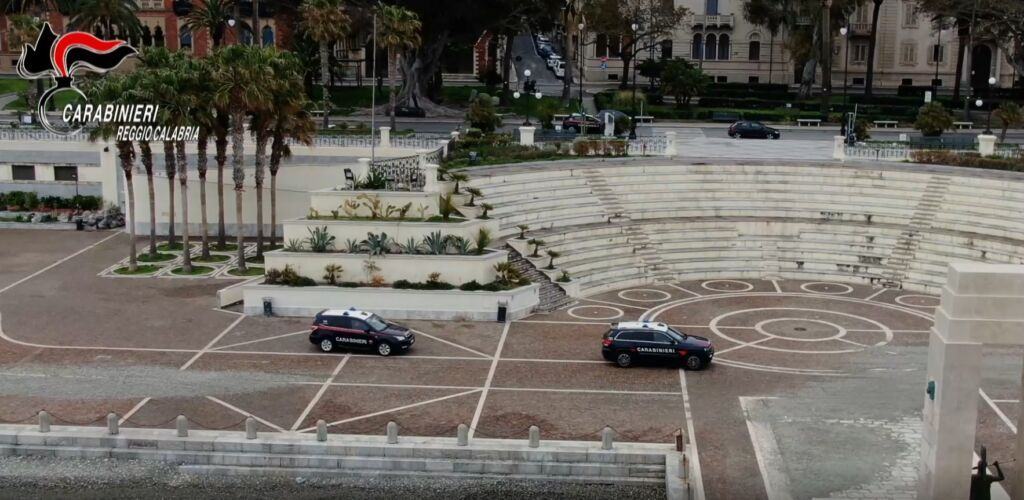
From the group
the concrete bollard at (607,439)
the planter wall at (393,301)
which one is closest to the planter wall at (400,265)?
the planter wall at (393,301)

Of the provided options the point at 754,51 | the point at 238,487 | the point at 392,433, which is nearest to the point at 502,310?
the point at 392,433

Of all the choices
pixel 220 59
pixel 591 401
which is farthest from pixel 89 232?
pixel 591 401

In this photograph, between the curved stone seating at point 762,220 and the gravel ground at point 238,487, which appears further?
the curved stone seating at point 762,220

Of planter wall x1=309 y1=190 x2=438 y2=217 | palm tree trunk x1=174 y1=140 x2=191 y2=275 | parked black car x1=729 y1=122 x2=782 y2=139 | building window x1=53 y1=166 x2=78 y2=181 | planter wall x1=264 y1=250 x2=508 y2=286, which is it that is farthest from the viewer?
parked black car x1=729 y1=122 x2=782 y2=139

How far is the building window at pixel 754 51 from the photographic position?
96.3m

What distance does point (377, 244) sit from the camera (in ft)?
139

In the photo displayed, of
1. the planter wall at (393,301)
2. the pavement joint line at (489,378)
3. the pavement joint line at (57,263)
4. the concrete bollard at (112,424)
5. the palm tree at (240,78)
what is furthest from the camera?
the pavement joint line at (57,263)

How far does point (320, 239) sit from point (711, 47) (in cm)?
6146

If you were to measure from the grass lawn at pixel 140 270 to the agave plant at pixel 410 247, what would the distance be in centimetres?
1162

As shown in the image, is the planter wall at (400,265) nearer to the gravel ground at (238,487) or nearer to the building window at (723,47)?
the gravel ground at (238,487)

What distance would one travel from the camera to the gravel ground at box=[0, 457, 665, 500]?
88.5 feet

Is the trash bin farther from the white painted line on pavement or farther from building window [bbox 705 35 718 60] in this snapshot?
building window [bbox 705 35 718 60]

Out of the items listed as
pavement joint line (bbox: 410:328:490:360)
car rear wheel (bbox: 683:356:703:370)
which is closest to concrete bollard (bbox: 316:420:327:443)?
pavement joint line (bbox: 410:328:490:360)

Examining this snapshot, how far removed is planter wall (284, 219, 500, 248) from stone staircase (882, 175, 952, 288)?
1795 cm
